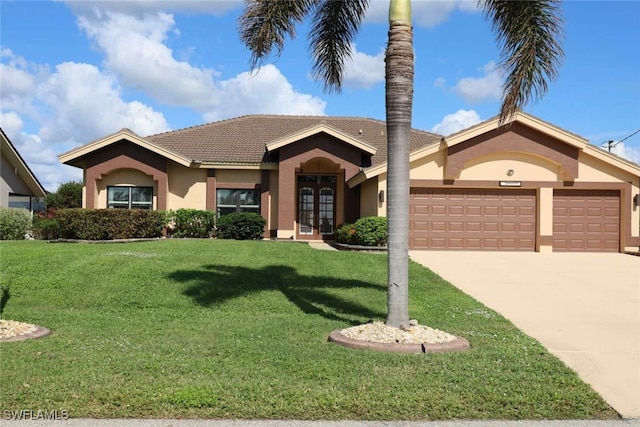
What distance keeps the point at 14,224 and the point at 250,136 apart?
32.7 ft

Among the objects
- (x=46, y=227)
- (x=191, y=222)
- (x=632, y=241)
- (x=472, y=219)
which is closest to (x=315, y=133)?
(x=191, y=222)

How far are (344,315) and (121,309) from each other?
377cm

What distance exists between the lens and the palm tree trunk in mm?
8180

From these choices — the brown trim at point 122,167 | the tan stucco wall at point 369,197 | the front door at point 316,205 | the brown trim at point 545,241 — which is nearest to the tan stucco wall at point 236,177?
the front door at point 316,205

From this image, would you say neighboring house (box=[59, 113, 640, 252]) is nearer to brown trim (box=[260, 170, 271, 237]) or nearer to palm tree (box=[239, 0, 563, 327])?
brown trim (box=[260, 170, 271, 237])

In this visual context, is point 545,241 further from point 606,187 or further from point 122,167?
point 122,167

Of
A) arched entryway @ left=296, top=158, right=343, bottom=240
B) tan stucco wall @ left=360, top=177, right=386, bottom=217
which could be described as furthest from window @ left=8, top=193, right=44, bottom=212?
tan stucco wall @ left=360, top=177, right=386, bottom=217

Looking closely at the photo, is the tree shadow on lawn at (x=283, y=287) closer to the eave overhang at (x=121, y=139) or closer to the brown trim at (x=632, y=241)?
the eave overhang at (x=121, y=139)

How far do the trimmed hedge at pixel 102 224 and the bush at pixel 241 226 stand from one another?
8.64 ft

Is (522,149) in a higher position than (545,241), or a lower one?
higher

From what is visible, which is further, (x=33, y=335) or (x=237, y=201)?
(x=237, y=201)

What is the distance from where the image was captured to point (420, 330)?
7980 millimetres

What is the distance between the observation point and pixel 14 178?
26.7 metres

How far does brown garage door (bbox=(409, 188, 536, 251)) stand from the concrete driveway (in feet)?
2.93
